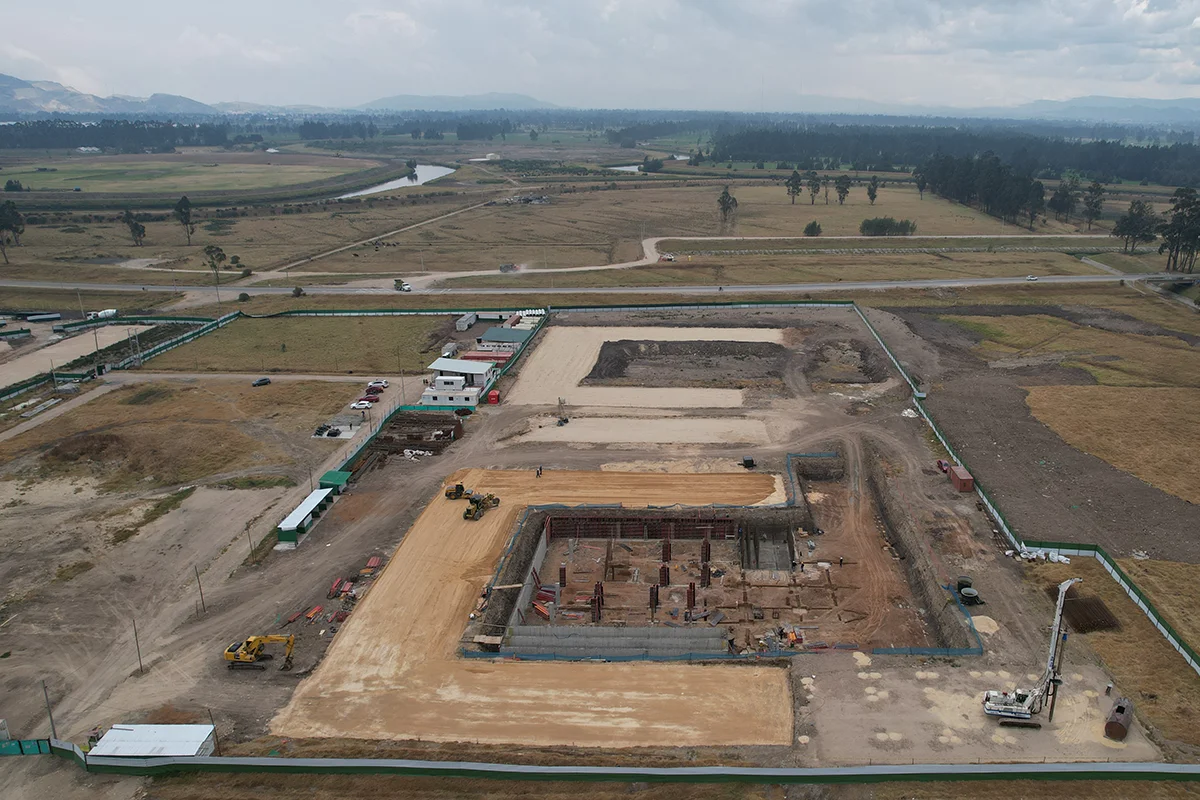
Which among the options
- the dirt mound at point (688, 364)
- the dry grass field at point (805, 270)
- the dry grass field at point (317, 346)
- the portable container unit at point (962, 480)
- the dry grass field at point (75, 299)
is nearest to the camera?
the portable container unit at point (962, 480)

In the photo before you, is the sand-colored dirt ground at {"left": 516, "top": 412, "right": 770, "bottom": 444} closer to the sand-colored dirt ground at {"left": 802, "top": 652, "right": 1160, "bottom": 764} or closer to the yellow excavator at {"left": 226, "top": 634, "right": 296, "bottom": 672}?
the sand-colored dirt ground at {"left": 802, "top": 652, "right": 1160, "bottom": 764}

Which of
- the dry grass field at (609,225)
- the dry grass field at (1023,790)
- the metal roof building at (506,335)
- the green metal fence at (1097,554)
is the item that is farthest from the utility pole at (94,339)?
the green metal fence at (1097,554)

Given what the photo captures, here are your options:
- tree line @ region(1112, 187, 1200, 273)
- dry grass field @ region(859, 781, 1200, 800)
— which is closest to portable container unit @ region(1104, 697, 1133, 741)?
dry grass field @ region(859, 781, 1200, 800)

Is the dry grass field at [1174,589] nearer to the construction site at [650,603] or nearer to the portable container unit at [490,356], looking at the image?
the construction site at [650,603]

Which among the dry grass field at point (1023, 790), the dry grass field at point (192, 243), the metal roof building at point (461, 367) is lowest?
the dry grass field at point (1023, 790)

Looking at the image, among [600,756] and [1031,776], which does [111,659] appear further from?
[1031,776]

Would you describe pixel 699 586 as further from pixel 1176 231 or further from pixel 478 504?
pixel 1176 231
